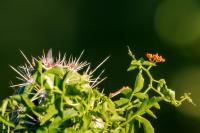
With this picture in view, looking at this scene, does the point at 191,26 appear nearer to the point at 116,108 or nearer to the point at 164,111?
the point at 164,111

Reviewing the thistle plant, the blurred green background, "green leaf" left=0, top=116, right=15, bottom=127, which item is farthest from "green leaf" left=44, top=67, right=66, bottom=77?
the blurred green background

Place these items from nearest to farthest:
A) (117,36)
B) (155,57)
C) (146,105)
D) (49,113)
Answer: (49,113) → (146,105) → (155,57) → (117,36)

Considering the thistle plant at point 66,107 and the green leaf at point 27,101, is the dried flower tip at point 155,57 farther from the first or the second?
the green leaf at point 27,101

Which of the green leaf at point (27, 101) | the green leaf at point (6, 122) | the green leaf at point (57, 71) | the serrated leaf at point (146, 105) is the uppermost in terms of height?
the green leaf at point (57, 71)

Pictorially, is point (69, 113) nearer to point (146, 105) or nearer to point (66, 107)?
point (66, 107)

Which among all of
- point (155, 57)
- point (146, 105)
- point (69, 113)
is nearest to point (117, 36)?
point (155, 57)

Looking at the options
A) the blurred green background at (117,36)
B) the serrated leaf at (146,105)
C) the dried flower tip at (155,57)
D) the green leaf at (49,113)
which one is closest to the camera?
the green leaf at (49,113)

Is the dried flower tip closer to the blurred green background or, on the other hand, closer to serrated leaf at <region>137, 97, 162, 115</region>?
serrated leaf at <region>137, 97, 162, 115</region>

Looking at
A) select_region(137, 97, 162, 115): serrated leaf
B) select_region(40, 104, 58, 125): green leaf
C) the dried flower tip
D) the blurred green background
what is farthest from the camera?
the blurred green background

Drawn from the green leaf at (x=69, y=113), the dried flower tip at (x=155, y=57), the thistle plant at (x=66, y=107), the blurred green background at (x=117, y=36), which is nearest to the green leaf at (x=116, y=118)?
the thistle plant at (x=66, y=107)
